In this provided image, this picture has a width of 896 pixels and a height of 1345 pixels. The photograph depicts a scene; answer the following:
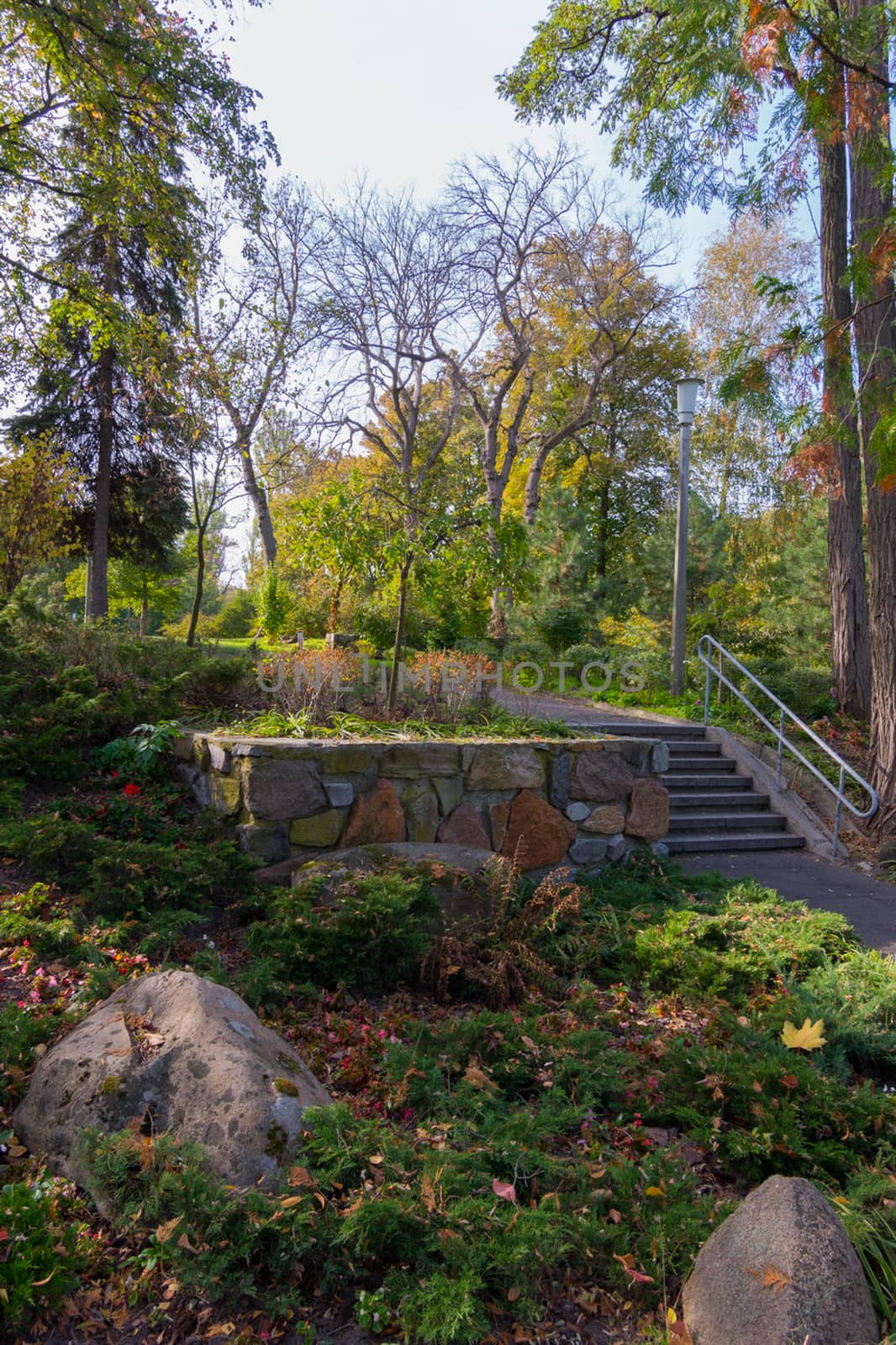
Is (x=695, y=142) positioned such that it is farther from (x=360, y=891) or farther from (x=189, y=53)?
(x=360, y=891)

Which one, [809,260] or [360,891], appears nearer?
[360,891]

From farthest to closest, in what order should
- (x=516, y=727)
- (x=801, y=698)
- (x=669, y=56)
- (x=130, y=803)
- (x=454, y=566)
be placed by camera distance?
(x=801, y=698), (x=669, y=56), (x=454, y=566), (x=516, y=727), (x=130, y=803)

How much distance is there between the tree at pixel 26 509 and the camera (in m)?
11.2

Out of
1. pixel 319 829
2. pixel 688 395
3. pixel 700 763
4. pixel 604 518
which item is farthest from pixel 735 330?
pixel 319 829

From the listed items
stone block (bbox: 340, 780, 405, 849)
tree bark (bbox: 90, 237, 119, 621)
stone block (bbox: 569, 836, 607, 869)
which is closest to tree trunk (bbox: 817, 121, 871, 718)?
stone block (bbox: 569, 836, 607, 869)

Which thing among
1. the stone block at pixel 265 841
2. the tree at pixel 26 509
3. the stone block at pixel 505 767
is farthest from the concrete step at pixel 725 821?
the tree at pixel 26 509

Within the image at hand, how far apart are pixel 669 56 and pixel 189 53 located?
4.56 metres

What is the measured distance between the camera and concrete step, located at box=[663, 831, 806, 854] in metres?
6.55

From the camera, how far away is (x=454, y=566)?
257 inches

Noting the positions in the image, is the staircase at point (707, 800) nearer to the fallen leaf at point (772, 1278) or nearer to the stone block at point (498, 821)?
the stone block at point (498, 821)

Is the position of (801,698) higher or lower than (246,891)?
higher

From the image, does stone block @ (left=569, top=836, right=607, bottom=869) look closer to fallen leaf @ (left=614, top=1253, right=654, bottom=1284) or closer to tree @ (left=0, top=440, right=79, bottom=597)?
fallen leaf @ (left=614, top=1253, right=654, bottom=1284)

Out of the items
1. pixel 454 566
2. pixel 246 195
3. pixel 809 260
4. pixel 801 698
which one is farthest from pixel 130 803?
pixel 809 260

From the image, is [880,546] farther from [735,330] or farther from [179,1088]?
[735,330]
